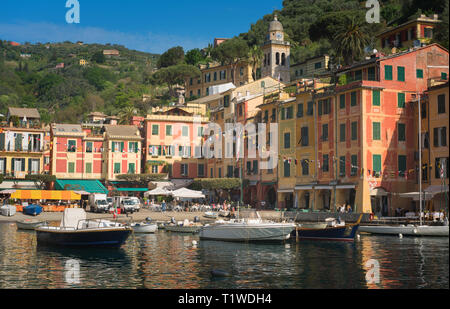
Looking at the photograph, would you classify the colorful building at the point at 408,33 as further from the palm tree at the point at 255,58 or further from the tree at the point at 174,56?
the tree at the point at 174,56

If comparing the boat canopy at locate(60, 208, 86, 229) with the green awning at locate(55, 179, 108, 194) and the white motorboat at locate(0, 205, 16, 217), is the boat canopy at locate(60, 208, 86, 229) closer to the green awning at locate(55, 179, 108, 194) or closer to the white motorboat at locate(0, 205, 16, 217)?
the white motorboat at locate(0, 205, 16, 217)

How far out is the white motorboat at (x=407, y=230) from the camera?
43.2 m

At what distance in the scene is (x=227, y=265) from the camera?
29.4 meters

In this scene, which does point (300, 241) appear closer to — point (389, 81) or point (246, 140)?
point (389, 81)

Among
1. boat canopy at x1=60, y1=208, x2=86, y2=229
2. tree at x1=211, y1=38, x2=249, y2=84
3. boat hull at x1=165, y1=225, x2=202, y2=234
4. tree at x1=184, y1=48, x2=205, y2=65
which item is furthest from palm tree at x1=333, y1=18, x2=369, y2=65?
tree at x1=184, y1=48, x2=205, y2=65

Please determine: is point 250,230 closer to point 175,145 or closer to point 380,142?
point 380,142

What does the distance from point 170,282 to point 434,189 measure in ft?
109

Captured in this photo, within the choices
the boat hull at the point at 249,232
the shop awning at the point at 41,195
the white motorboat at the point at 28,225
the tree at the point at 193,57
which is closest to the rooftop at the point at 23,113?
the shop awning at the point at 41,195

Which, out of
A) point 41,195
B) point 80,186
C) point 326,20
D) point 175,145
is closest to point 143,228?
point 41,195

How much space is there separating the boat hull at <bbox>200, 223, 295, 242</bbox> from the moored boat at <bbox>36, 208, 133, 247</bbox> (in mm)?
8312

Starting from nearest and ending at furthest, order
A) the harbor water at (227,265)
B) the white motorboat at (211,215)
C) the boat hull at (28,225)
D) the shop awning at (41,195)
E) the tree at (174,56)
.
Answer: the harbor water at (227,265), the boat hull at (28,225), the white motorboat at (211,215), the shop awning at (41,195), the tree at (174,56)

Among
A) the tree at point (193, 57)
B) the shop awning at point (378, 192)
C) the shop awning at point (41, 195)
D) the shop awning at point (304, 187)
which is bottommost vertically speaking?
the shop awning at point (41, 195)

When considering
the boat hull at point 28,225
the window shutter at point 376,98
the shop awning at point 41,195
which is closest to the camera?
the window shutter at point 376,98

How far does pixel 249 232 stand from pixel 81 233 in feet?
40.5
